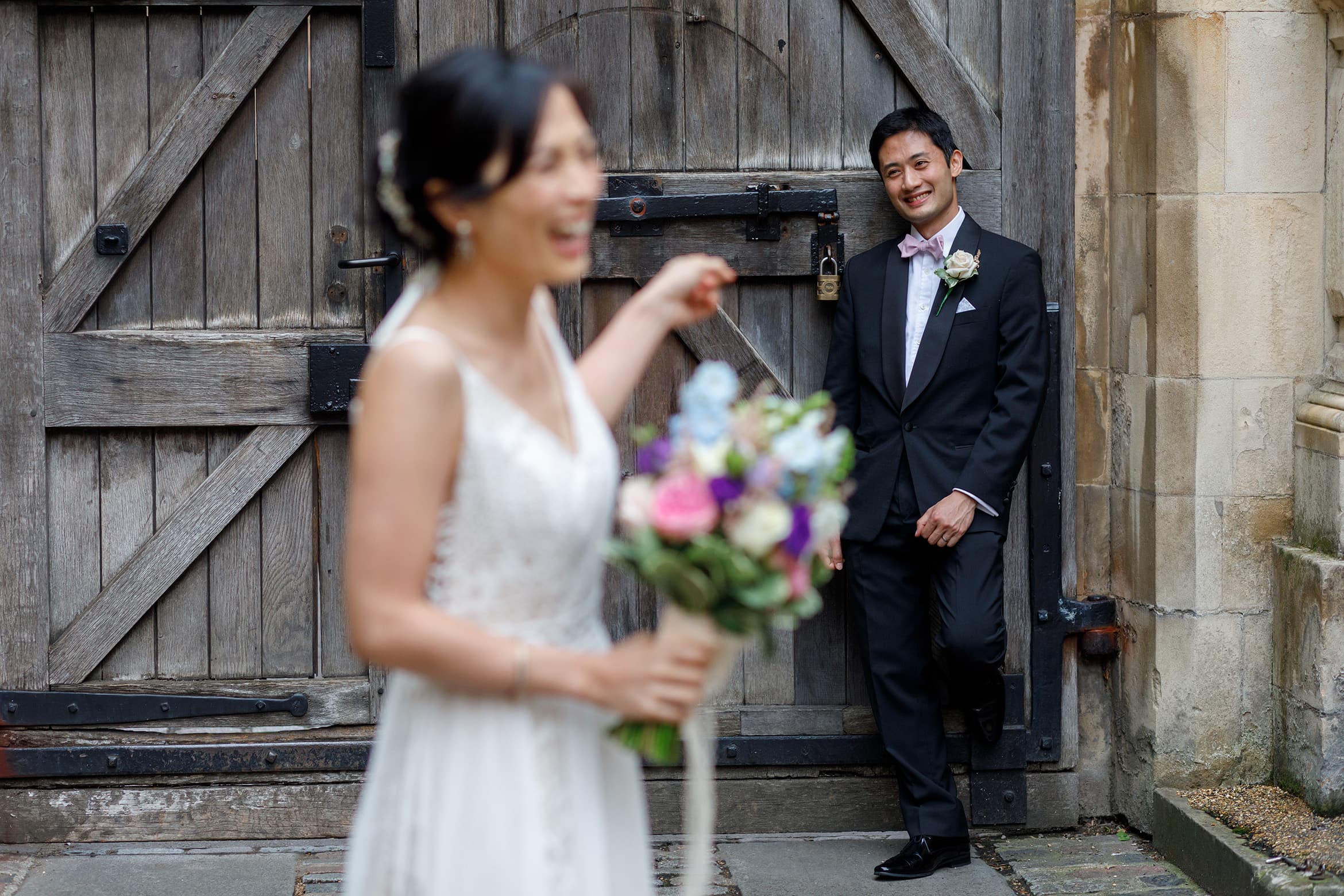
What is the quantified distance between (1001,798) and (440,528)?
118 inches

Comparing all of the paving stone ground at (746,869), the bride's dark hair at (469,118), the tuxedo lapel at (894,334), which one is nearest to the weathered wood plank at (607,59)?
the tuxedo lapel at (894,334)

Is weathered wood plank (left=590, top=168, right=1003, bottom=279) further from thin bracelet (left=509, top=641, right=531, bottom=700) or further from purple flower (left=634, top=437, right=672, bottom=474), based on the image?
thin bracelet (left=509, top=641, right=531, bottom=700)

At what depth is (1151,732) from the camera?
4465 millimetres

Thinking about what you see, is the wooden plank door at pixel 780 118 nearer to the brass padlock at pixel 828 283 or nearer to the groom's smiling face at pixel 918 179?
the brass padlock at pixel 828 283

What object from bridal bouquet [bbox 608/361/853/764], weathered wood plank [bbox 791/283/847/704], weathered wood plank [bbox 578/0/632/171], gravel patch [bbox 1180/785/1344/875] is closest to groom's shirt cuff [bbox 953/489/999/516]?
weathered wood plank [bbox 791/283/847/704]

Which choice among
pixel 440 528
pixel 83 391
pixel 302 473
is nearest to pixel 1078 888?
pixel 302 473

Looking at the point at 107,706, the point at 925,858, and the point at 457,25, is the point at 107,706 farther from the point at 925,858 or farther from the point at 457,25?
the point at 925,858

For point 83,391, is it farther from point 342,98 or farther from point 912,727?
point 912,727

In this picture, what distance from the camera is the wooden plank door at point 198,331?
4312 millimetres

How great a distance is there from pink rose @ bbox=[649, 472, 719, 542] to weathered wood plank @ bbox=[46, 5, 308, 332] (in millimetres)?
2833

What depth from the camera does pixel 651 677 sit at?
199 cm

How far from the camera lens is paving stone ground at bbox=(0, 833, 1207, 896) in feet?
13.5

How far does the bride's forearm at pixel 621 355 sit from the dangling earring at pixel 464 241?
1.42ft

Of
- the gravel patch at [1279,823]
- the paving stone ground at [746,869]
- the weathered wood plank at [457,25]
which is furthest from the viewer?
the weathered wood plank at [457,25]
